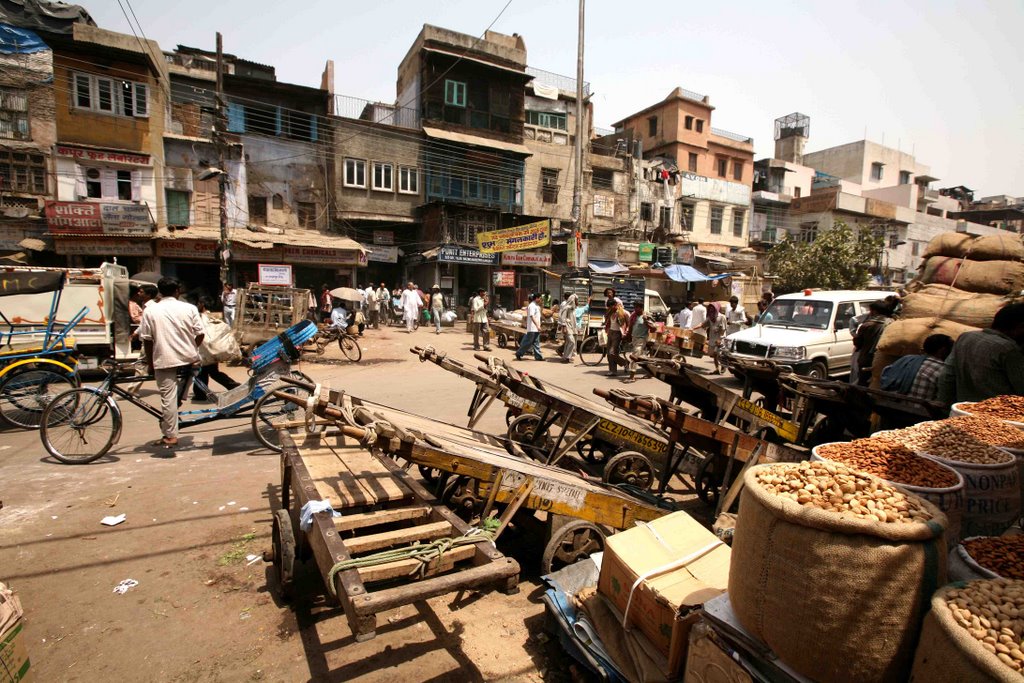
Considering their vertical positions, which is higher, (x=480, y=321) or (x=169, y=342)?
(x=169, y=342)

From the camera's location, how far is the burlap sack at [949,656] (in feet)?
4.37

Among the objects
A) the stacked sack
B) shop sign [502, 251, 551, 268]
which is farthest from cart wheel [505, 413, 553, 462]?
shop sign [502, 251, 551, 268]

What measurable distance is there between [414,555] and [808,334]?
10953mm

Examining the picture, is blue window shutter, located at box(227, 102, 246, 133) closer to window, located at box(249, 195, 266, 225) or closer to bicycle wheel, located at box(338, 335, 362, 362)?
window, located at box(249, 195, 266, 225)

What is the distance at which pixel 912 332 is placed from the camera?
665 cm

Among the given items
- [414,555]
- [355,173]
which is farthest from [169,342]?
[355,173]

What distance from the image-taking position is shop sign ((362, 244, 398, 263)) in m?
25.9

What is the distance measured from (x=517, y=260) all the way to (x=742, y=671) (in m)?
25.8

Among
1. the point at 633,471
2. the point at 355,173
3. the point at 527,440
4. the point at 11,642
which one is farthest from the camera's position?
the point at 355,173

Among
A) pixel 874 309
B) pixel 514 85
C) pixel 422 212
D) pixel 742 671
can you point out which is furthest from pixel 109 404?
pixel 514 85

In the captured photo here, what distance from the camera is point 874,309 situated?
8.69 meters

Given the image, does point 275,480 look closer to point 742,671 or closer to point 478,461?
point 478,461

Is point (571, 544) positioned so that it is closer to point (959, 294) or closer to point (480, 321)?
point (959, 294)

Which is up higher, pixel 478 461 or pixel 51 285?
pixel 51 285
